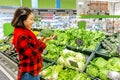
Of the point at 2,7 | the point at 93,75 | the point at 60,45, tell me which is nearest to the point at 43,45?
the point at 93,75

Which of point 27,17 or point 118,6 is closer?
point 27,17

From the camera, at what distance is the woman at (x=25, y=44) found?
2926 millimetres

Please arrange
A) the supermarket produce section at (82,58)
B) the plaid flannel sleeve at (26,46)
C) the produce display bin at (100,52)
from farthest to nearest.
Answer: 1. the produce display bin at (100,52)
2. the supermarket produce section at (82,58)
3. the plaid flannel sleeve at (26,46)

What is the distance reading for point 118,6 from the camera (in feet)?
40.9

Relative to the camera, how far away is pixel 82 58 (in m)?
4.10

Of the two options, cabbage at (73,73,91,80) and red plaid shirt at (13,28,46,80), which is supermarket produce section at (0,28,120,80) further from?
red plaid shirt at (13,28,46,80)

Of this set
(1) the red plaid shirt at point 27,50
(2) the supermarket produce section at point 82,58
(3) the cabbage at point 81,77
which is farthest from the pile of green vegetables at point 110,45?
(1) the red plaid shirt at point 27,50

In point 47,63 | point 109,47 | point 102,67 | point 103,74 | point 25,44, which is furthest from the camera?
point 47,63

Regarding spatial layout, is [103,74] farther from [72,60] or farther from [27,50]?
[27,50]

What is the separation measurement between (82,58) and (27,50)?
143 cm

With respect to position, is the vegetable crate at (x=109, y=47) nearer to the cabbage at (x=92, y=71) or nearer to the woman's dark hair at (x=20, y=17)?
the cabbage at (x=92, y=71)

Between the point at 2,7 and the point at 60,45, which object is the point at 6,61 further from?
the point at 2,7

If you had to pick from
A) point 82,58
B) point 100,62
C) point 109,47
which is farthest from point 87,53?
point 100,62

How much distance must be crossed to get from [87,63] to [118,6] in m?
9.08
